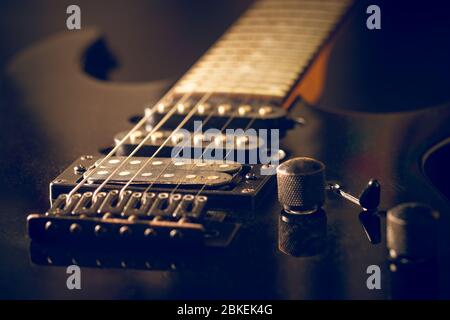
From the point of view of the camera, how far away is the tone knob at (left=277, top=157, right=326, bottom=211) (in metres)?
1.07

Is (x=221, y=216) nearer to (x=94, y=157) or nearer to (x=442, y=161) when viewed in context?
(x=94, y=157)

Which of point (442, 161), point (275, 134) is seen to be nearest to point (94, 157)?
point (275, 134)

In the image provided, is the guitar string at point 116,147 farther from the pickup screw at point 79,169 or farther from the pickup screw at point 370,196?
the pickup screw at point 370,196

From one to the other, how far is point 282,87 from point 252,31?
293mm

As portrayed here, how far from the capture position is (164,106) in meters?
1.46

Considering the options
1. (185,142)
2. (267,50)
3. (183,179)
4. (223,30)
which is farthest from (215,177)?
(223,30)

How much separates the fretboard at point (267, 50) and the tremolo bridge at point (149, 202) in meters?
0.35

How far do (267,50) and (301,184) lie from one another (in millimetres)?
655

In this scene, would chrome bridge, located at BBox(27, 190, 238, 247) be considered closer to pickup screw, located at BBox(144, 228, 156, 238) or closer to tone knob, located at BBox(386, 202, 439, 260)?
pickup screw, located at BBox(144, 228, 156, 238)

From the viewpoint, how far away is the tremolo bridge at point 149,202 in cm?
102

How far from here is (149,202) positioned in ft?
3.51

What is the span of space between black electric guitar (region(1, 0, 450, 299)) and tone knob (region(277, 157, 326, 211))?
26 millimetres

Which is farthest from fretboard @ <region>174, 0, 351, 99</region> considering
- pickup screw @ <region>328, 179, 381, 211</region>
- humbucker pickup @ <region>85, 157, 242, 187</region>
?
pickup screw @ <region>328, 179, 381, 211</region>

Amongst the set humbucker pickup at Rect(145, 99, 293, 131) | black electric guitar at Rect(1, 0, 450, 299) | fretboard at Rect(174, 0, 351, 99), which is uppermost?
fretboard at Rect(174, 0, 351, 99)
